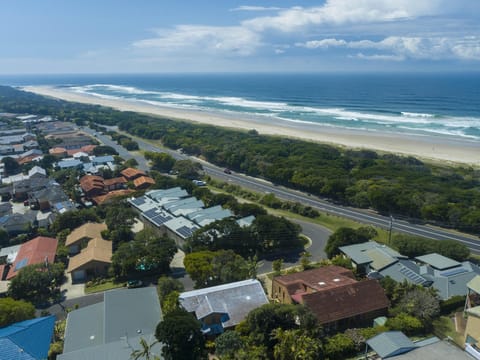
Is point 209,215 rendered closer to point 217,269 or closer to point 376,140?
point 217,269

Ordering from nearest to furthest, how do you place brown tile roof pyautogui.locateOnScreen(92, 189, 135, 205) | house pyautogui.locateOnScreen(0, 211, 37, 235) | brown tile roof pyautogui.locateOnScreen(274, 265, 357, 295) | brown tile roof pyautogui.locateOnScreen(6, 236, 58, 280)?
brown tile roof pyautogui.locateOnScreen(274, 265, 357, 295), brown tile roof pyautogui.locateOnScreen(6, 236, 58, 280), house pyautogui.locateOnScreen(0, 211, 37, 235), brown tile roof pyautogui.locateOnScreen(92, 189, 135, 205)

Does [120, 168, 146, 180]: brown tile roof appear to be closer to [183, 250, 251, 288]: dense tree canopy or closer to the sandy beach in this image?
[183, 250, 251, 288]: dense tree canopy

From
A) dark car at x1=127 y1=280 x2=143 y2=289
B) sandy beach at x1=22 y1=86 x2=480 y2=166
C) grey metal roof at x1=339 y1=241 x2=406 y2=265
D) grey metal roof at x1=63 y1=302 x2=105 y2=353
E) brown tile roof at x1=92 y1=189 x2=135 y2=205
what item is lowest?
dark car at x1=127 y1=280 x2=143 y2=289

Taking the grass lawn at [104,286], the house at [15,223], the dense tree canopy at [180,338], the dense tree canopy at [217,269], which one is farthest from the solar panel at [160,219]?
the dense tree canopy at [180,338]

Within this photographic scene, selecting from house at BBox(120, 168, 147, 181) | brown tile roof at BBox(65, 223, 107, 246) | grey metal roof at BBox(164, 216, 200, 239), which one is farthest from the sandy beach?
brown tile roof at BBox(65, 223, 107, 246)

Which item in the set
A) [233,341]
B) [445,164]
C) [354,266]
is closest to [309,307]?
[233,341]

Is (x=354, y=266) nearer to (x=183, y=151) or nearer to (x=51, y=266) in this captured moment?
(x=51, y=266)

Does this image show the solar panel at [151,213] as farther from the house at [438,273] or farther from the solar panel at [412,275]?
the solar panel at [412,275]

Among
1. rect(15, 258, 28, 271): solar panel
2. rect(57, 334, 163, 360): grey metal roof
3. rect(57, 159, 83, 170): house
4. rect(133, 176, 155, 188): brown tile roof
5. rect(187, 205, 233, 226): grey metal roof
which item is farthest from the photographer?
rect(57, 159, 83, 170): house
